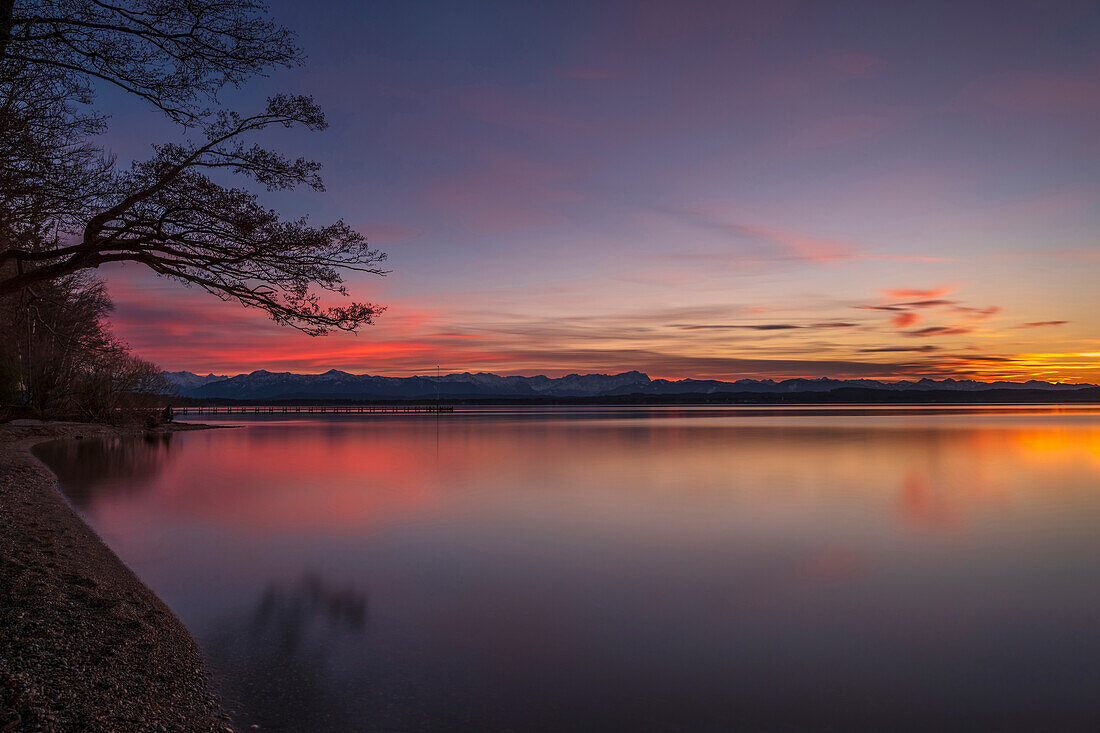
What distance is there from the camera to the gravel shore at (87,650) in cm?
499

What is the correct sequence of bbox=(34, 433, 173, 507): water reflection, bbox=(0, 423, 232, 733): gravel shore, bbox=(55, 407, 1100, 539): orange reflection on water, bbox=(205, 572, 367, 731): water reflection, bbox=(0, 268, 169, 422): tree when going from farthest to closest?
bbox=(0, 268, 169, 422): tree, bbox=(34, 433, 173, 507): water reflection, bbox=(55, 407, 1100, 539): orange reflection on water, bbox=(205, 572, 367, 731): water reflection, bbox=(0, 423, 232, 733): gravel shore

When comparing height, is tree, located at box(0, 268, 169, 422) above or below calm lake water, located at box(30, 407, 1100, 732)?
above

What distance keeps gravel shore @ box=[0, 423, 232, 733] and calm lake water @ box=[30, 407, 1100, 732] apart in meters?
0.38

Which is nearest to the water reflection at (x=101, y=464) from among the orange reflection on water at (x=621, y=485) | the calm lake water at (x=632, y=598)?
the calm lake water at (x=632, y=598)

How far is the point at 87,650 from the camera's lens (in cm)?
621

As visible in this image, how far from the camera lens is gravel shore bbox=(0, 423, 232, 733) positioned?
16.4 ft

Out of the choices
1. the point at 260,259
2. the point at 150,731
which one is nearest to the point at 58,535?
the point at 260,259

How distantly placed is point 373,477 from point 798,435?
3090cm

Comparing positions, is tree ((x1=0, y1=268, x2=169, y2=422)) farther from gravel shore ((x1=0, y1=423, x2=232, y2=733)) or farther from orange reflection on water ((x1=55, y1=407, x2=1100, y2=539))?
gravel shore ((x1=0, y1=423, x2=232, y2=733))

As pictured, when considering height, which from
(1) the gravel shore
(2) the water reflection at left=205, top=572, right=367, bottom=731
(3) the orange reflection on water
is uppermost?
(1) the gravel shore

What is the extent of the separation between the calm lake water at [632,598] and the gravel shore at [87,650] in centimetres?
38

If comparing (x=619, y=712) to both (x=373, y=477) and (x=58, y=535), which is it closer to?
(x=58, y=535)

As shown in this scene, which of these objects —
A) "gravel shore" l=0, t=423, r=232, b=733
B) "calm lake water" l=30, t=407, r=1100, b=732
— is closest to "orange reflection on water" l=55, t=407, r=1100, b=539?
"calm lake water" l=30, t=407, r=1100, b=732

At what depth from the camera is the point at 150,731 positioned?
4.96 metres
